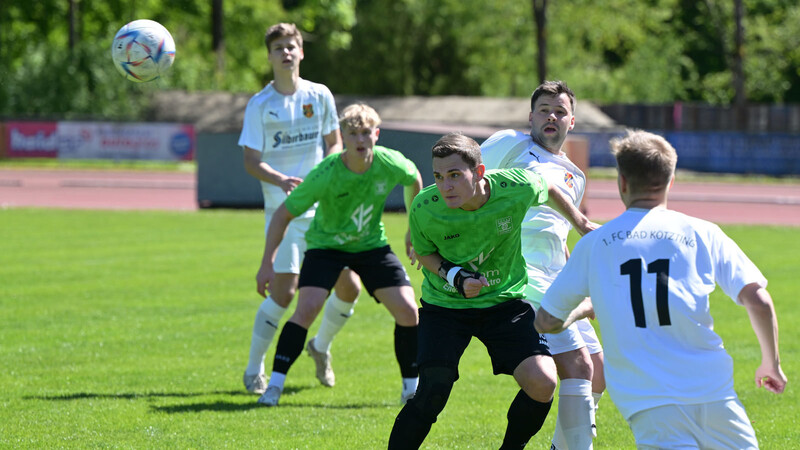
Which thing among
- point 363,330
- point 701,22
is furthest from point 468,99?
point 363,330

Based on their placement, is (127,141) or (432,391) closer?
(432,391)

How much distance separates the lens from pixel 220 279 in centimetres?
1334

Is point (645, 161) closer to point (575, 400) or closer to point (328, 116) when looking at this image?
point (575, 400)

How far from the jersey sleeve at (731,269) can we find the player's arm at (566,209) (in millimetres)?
1392

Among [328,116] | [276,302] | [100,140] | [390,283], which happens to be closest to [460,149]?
[390,283]

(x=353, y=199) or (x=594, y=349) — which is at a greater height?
(x=353, y=199)

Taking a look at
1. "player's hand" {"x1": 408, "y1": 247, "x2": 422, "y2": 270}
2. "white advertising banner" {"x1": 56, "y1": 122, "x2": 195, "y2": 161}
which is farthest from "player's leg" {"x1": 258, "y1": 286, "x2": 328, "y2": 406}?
"white advertising banner" {"x1": 56, "y1": 122, "x2": 195, "y2": 161}

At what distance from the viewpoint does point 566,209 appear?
17.6ft

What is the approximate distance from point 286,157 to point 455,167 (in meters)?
3.46

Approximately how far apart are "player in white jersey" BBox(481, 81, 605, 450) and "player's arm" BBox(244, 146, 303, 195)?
6.83 feet

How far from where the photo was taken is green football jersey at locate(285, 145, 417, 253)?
7.12m

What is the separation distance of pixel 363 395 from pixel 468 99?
123 ft

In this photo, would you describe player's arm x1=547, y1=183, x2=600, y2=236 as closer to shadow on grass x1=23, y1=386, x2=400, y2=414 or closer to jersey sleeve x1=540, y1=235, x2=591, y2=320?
jersey sleeve x1=540, y1=235, x2=591, y2=320

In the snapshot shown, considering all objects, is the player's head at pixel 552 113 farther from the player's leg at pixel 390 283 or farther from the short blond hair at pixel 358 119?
the player's leg at pixel 390 283
